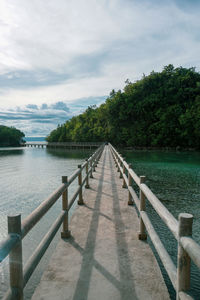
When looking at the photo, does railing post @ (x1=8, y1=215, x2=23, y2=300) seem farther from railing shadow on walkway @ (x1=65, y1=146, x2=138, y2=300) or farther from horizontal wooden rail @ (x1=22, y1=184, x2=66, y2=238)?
railing shadow on walkway @ (x1=65, y1=146, x2=138, y2=300)

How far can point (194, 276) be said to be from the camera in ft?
15.7

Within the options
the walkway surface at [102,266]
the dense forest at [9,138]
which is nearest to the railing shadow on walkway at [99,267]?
the walkway surface at [102,266]

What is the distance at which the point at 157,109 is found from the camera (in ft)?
202

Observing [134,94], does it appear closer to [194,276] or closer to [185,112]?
[185,112]

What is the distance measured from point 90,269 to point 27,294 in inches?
63.1

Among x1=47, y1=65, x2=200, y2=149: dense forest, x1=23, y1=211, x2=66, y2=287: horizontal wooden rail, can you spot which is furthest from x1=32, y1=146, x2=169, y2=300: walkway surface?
x1=47, y1=65, x2=200, y2=149: dense forest

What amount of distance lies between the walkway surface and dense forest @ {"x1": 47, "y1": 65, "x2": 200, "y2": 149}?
53.0 metres

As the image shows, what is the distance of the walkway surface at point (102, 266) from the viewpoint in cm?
276

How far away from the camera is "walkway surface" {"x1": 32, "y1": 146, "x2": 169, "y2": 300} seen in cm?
276

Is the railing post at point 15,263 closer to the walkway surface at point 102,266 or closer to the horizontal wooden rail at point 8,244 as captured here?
the horizontal wooden rail at point 8,244

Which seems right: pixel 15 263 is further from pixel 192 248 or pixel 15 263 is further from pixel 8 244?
pixel 192 248

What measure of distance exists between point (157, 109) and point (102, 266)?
61121 mm

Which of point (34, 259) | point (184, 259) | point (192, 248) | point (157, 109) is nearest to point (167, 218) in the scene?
point (184, 259)

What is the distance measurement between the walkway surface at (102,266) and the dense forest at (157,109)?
174 feet
